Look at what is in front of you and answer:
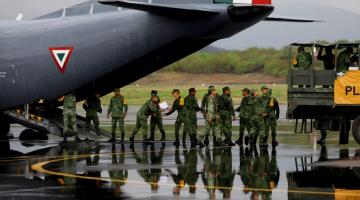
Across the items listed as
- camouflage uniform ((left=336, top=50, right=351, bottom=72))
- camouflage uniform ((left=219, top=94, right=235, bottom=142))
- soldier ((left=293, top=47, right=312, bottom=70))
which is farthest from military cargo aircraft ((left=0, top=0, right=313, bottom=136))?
camouflage uniform ((left=336, top=50, right=351, bottom=72))

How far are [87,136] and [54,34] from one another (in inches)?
133

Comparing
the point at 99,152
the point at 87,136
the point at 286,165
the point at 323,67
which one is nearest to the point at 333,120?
the point at 323,67

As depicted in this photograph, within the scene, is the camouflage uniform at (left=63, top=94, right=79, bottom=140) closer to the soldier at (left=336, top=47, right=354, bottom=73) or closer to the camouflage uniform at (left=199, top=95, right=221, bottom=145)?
the camouflage uniform at (left=199, top=95, right=221, bottom=145)

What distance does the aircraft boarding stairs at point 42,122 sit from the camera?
27281 millimetres

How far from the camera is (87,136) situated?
89.7 feet

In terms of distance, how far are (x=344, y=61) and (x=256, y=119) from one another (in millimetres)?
2930

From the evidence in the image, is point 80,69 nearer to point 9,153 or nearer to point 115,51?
point 115,51

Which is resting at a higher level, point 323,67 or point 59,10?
point 59,10

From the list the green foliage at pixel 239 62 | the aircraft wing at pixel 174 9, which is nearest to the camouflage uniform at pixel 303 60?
the aircraft wing at pixel 174 9

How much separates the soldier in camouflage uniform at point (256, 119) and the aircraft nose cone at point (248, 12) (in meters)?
2.30

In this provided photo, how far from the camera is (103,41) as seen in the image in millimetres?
25672

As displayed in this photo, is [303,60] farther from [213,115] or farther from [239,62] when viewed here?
[239,62]

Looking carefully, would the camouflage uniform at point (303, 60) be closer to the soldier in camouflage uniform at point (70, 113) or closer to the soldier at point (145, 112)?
the soldier at point (145, 112)

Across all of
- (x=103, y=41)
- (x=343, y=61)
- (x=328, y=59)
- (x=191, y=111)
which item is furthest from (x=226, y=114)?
(x=103, y=41)
